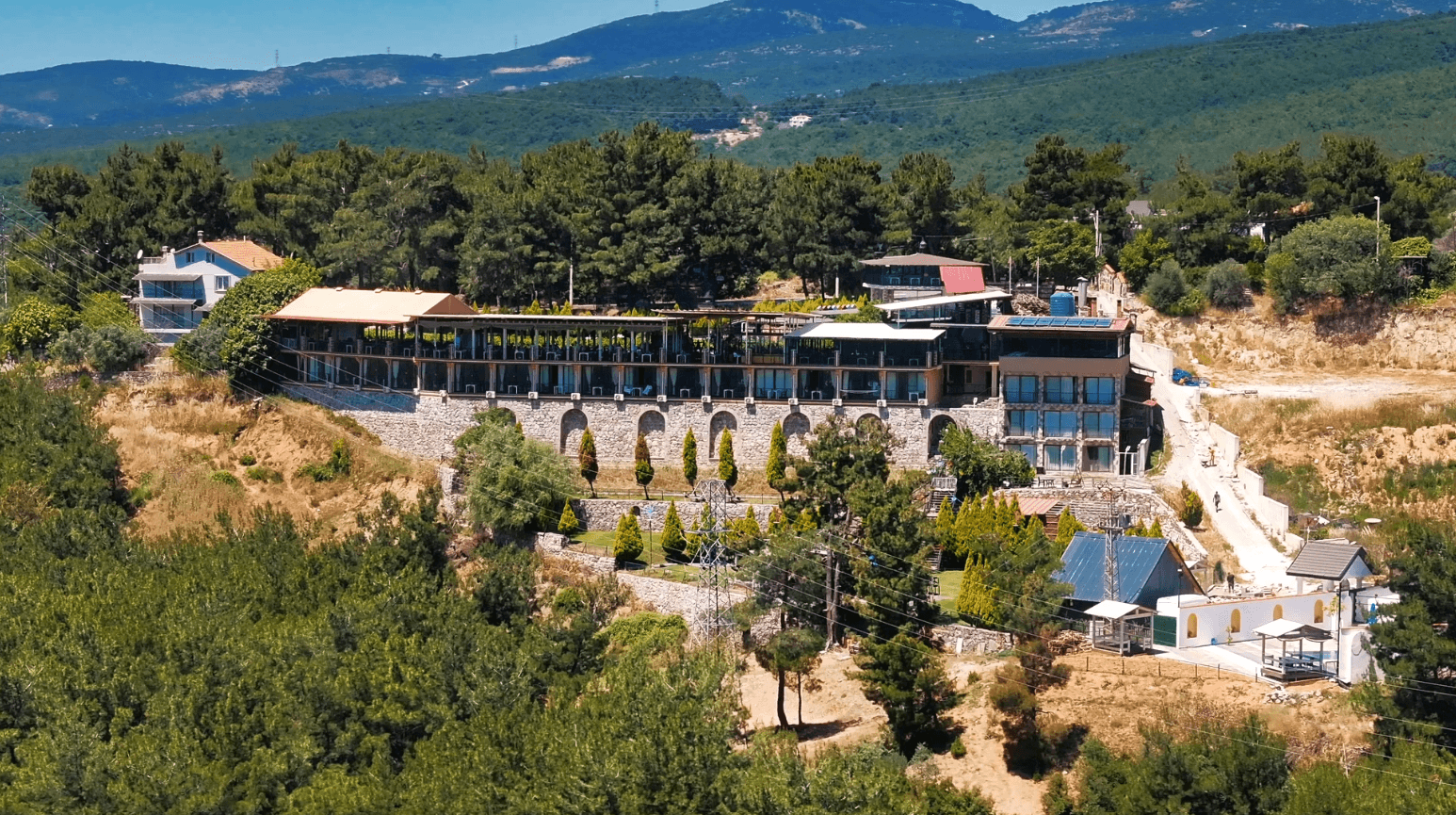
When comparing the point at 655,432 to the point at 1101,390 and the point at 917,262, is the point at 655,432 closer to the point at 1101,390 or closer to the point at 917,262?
the point at 917,262

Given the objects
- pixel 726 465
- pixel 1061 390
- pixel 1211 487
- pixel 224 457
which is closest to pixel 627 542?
pixel 726 465

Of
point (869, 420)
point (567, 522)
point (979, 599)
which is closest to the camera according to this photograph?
point (979, 599)

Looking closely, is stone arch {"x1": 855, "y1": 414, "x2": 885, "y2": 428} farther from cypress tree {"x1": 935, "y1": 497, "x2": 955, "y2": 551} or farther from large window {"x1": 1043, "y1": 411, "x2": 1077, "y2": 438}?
large window {"x1": 1043, "y1": 411, "x2": 1077, "y2": 438}

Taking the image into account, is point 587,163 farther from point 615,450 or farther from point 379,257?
point 615,450

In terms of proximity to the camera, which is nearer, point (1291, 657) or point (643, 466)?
point (1291, 657)

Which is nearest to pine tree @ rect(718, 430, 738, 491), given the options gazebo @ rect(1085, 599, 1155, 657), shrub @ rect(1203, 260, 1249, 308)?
gazebo @ rect(1085, 599, 1155, 657)

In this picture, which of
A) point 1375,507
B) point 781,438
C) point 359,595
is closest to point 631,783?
point 359,595
